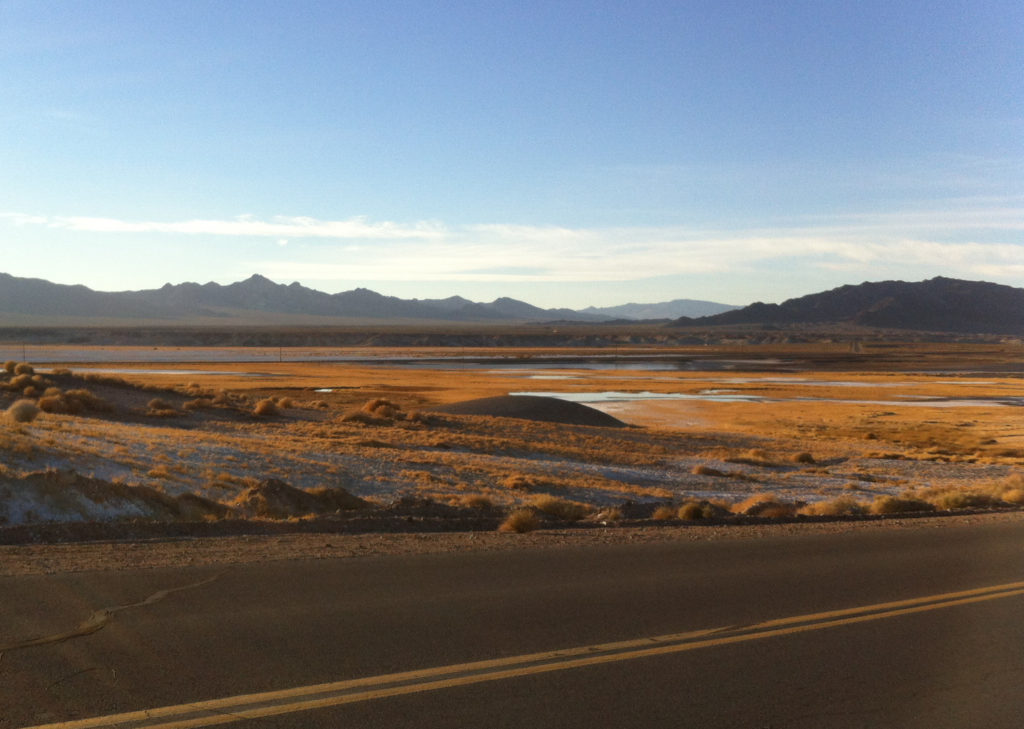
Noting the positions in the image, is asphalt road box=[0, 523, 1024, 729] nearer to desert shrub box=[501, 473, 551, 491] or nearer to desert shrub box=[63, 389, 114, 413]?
desert shrub box=[501, 473, 551, 491]

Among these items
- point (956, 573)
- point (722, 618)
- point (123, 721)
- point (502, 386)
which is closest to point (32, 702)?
point (123, 721)

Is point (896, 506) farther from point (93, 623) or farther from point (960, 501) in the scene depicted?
point (93, 623)

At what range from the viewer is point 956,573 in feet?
33.7

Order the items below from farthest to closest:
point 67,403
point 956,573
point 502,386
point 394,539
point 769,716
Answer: point 502,386 < point 67,403 < point 394,539 < point 956,573 < point 769,716

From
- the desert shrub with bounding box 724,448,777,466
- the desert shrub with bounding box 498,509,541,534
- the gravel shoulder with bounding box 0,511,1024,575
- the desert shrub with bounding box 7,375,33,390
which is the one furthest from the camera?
the desert shrub with bounding box 7,375,33,390

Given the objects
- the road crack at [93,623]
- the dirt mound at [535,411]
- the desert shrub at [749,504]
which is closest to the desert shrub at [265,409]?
the dirt mound at [535,411]

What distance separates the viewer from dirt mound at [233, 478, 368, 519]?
1797cm

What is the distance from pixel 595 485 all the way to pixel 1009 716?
1954 cm

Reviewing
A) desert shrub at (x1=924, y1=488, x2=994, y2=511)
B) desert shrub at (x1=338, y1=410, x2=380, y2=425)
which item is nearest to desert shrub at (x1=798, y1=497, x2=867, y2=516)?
desert shrub at (x1=924, y1=488, x2=994, y2=511)

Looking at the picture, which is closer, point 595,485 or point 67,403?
point 595,485

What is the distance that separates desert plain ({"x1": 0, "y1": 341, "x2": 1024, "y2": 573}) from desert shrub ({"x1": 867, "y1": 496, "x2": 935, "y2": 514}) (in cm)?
15

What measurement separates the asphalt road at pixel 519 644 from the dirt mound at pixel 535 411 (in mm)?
34405

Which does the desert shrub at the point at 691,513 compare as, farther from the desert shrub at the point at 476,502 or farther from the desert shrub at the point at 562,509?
the desert shrub at the point at 476,502

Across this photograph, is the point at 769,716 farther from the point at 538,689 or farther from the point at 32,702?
the point at 32,702
